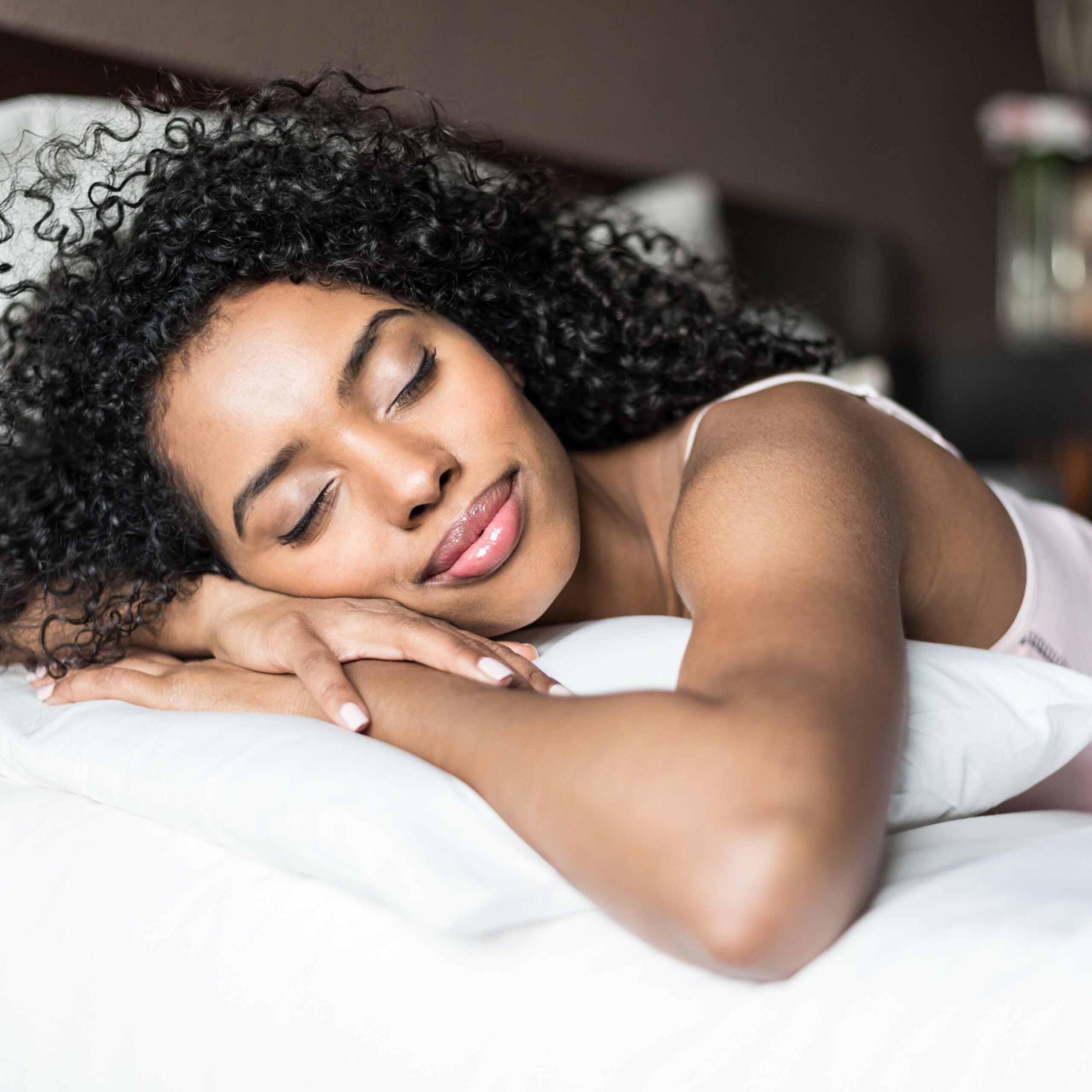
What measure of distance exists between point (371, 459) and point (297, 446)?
8 cm

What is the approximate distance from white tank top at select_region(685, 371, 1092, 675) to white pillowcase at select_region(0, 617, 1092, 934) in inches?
12.3

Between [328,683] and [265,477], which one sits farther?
[265,477]

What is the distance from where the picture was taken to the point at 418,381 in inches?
42.8

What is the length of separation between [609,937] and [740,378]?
999 mm

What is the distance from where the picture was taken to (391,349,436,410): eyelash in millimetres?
1072

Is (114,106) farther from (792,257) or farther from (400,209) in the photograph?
(792,257)

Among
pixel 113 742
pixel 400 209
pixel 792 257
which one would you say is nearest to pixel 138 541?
pixel 113 742

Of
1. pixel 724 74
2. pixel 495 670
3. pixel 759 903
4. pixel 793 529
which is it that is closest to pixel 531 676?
pixel 495 670

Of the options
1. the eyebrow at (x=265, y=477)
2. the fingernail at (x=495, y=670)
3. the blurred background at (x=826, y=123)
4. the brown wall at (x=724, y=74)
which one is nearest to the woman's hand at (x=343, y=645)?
the fingernail at (x=495, y=670)

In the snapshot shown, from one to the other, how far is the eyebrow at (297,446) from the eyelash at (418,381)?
0.15ft

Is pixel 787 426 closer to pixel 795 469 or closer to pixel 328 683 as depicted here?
pixel 795 469

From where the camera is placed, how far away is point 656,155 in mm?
2762

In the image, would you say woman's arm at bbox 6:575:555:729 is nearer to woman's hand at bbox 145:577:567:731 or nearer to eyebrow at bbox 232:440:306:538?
woman's hand at bbox 145:577:567:731

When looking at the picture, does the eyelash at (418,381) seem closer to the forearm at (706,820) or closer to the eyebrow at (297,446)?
the eyebrow at (297,446)
